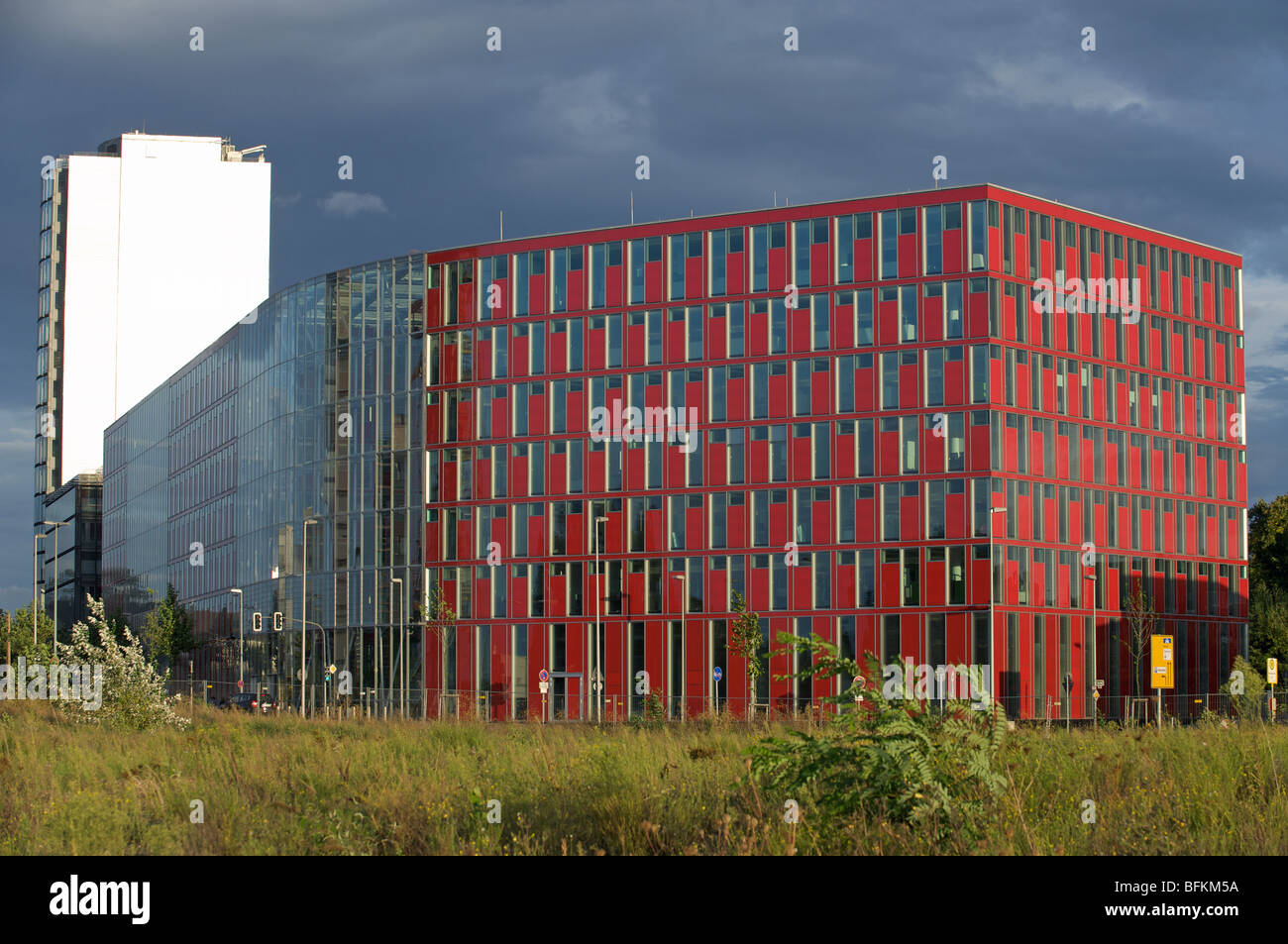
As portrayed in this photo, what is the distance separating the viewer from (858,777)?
1169cm

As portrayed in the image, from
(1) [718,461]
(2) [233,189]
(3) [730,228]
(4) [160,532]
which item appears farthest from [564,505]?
(2) [233,189]

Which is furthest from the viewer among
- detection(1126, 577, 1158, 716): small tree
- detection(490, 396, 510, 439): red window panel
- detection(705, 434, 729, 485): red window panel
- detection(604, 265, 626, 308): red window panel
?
detection(490, 396, 510, 439): red window panel

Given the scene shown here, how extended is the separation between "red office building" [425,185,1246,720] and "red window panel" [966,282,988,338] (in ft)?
0.33

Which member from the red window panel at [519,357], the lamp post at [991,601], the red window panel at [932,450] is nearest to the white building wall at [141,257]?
the red window panel at [519,357]

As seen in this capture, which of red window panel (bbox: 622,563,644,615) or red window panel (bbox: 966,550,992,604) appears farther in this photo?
red window panel (bbox: 622,563,644,615)

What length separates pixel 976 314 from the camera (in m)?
68.6

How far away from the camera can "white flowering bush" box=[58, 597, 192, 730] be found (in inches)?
1057

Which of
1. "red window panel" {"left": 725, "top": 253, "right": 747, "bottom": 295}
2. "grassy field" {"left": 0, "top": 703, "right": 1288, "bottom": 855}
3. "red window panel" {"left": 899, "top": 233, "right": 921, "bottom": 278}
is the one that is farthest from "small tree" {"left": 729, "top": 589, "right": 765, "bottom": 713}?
"grassy field" {"left": 0, "top": 703, "right": 1288, "bottom": 855}

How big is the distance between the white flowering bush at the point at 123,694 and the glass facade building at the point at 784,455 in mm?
36673

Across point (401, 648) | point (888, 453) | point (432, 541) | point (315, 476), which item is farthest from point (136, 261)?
point (888, 453)

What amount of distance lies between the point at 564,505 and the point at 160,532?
49.7 meters

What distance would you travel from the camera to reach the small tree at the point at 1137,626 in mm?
71500

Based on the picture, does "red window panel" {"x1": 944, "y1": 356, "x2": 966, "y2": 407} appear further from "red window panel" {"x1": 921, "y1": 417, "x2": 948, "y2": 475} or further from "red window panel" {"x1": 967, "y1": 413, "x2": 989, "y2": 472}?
"red window panel" {"x1": 967, "y1": 413, "x2": 989, "y2": 472}

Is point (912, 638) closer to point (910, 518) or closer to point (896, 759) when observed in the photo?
point (910, 518)
